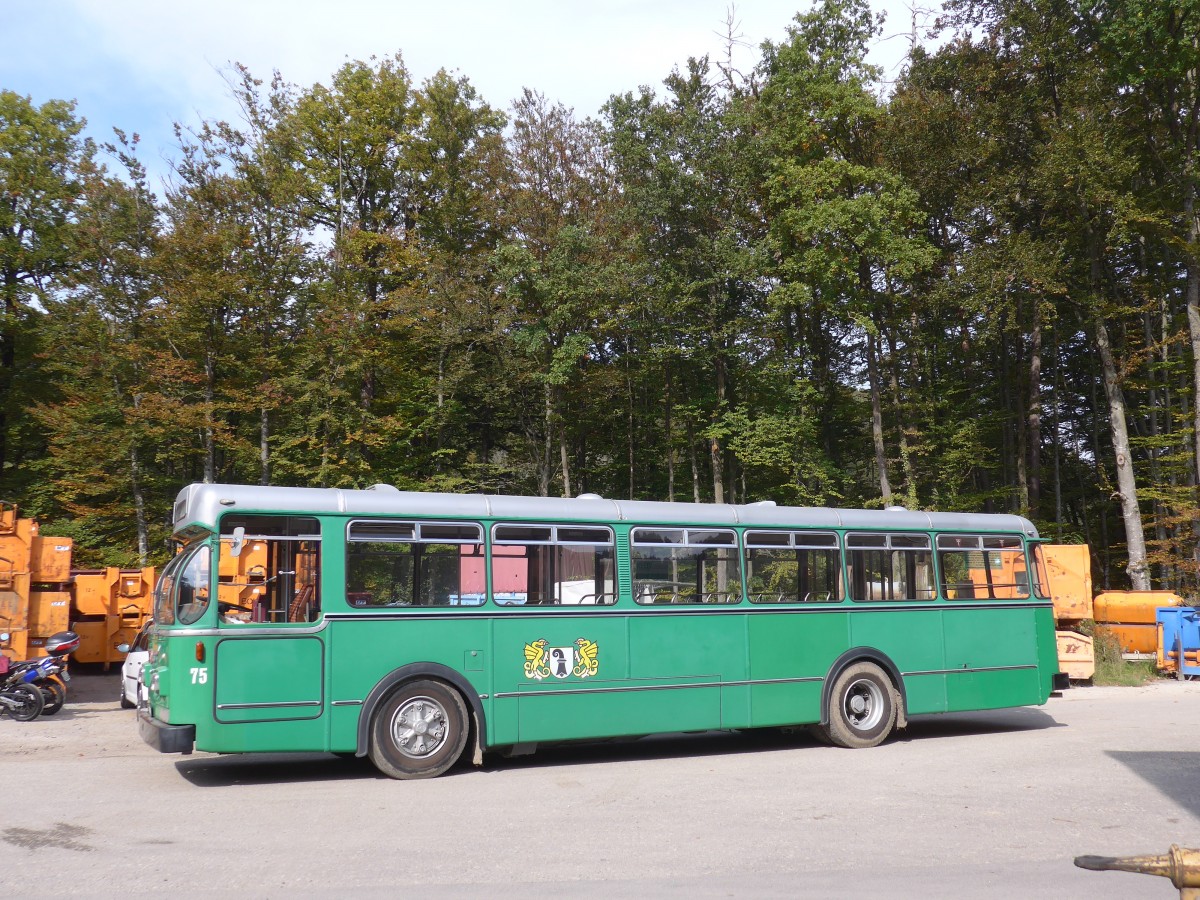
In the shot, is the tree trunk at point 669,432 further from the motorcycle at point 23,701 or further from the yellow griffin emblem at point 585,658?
the yellow griffin emblem at point 585,658

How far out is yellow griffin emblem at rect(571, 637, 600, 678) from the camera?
11086 millimetres

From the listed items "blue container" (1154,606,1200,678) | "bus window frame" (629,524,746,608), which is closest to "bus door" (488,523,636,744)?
"bus window frame" (629,524,746,608)

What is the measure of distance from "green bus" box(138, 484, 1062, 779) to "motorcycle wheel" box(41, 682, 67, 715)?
646cm

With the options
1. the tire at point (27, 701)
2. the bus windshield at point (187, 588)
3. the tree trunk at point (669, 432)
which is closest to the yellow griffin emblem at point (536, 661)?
the bus windshield at point (187, 588)

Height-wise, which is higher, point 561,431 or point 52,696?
point 561,431

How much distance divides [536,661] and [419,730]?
136cm

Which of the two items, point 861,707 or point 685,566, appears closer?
point 685,566

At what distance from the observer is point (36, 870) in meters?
6.64

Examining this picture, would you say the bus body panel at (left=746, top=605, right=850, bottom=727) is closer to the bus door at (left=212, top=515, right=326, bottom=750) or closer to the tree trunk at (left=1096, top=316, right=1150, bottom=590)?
the bus door at (left=212, top=515, right=326, bottom=750)

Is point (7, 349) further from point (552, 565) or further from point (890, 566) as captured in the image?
point (890, 566)

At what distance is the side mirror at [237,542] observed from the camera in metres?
9.69

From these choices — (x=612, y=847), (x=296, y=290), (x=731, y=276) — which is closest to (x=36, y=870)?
(x=612, y=847)

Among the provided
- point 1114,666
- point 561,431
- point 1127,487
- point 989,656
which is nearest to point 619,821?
point 989,656

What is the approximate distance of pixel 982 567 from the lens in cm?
1402
